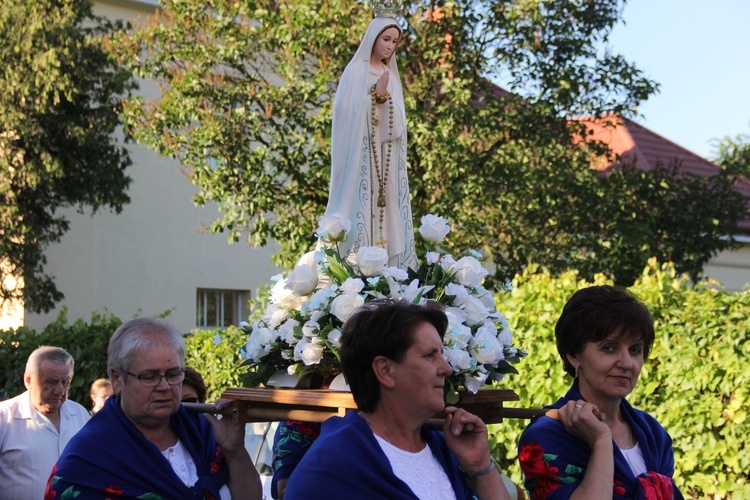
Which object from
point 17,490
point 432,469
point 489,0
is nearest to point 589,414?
point 432,469

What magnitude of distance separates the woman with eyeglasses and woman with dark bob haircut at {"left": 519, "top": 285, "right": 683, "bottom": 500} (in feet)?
3.93

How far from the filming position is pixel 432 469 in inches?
Result: 135

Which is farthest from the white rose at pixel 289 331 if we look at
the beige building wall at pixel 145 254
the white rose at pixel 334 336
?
the beige building wall at pixel 145 254

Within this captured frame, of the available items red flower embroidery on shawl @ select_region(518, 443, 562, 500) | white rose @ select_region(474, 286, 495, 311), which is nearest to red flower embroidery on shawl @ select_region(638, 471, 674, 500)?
red flower embroidery on shawl @ select_region(518, 443, 562, 500)

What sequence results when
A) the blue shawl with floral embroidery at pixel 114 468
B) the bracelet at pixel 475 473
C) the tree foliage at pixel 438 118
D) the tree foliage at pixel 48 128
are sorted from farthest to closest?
the tree foliage at pixel 48 128 → the tree foliage at pixel 438 118 → the blue shawl with floral embroidery at pixel 114 468 → the bracelet at pixel 475 473

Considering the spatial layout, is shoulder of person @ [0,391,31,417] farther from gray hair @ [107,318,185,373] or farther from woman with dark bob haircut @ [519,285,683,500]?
woman with dark bob haircut @ [519,285,683,500]

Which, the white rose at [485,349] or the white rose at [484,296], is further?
the white rose at [484,296]

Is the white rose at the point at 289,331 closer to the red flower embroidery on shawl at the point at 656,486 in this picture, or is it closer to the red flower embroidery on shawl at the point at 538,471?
the red flower embroidery on shawl at the point at 538,471

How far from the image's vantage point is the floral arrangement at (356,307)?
4.22 metres

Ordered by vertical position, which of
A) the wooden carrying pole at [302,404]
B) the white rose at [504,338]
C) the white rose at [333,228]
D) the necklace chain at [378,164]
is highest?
the necklace chain at [378,164]

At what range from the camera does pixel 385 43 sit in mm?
5453

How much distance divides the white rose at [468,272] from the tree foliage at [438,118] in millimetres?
9200

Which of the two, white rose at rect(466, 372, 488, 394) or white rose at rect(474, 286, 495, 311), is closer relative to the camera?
white rose at rect(466, 372, 488, 394)

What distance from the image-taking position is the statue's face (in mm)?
5453
